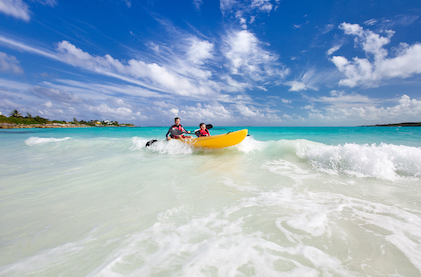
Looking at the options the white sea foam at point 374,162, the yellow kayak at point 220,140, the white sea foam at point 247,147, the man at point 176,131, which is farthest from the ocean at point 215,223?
the man at point 176,131

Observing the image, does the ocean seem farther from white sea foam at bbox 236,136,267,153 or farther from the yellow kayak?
white sea foam at bbox 236,136,267,153

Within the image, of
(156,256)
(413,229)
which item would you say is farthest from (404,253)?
(156,256)

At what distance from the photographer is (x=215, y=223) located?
8.67 ft

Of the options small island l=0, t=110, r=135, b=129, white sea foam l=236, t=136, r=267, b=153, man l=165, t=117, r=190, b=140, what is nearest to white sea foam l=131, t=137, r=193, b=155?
man l=165, t=117, r=190, b=140

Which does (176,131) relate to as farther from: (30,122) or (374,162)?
(30,122)

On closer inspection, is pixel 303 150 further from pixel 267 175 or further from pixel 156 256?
pixel 156 256

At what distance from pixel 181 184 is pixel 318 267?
129 inches

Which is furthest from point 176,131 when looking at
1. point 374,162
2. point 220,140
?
point 374,162

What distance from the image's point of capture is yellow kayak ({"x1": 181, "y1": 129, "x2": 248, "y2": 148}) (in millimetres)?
8711

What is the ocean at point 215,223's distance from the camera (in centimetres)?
184

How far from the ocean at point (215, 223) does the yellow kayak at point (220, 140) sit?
3.64m

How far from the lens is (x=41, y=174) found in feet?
17.4

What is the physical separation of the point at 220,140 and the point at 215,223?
20.5 ft

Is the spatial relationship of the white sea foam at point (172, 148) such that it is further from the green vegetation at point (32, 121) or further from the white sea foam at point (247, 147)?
the green vegetation at point (32, 121)
